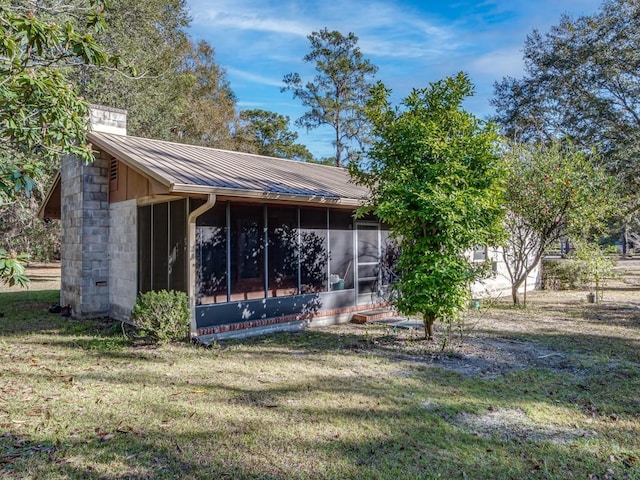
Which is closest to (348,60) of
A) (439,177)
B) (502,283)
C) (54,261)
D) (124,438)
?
(502,283)

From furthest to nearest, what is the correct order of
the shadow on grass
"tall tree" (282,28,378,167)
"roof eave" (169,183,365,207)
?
"tall tree" (282,28,378,167), "roof eave" (169,183,365,207), the shadow on grass

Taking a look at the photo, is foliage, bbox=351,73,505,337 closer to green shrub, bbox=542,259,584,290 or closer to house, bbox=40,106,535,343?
house, bbox=40,106,535,343

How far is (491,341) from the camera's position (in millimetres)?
7613

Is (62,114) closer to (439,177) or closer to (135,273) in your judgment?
(135,273)

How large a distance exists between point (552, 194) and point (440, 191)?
17.8 ft

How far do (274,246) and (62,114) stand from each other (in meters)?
4.22

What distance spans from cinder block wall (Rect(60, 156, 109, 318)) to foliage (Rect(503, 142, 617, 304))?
953cm

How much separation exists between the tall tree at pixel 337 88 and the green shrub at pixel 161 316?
2361 cm

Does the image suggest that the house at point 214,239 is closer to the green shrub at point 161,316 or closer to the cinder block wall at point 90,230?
the cinder block wall at point 90,230

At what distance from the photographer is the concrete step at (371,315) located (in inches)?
371

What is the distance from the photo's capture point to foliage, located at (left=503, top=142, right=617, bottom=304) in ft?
34.1

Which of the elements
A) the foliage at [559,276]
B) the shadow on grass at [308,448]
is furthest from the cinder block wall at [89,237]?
the foliage at [559,276]

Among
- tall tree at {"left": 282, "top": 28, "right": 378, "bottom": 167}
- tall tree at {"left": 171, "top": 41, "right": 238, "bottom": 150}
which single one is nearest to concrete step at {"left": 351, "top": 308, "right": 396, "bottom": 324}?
tall tree at {"left": 171, "top": 41, "right": 238, "bottom": 150}

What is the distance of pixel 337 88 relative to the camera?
1171 inches
